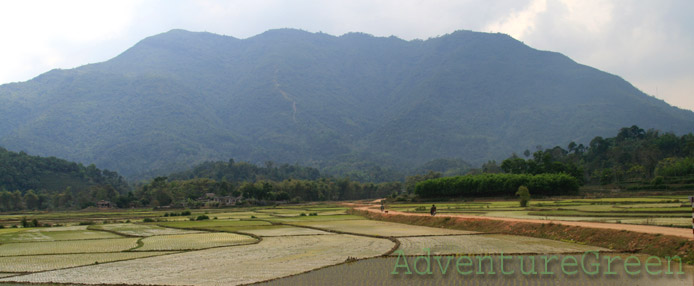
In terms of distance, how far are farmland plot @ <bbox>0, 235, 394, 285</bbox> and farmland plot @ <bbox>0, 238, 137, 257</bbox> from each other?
6.36 meters

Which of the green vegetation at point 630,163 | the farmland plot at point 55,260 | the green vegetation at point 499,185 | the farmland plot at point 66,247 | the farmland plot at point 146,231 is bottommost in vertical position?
the farmland plot at point 146,231

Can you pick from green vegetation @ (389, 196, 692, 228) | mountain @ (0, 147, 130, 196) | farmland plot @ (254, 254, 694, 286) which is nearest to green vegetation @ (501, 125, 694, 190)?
green vegetation @ (389, 196, 692, 228)

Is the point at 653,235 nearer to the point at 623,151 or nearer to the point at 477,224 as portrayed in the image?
the point at 477,224

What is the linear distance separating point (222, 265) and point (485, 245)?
1109 centimetres

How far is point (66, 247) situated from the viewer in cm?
2836

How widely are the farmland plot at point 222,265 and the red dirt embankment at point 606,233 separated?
296 inches

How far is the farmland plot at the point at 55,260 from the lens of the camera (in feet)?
67.5


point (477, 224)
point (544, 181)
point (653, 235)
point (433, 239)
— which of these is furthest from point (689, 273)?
point (544, 181)

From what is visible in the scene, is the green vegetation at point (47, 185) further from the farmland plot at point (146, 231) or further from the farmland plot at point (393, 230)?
the farmland plot at point (393, 230)

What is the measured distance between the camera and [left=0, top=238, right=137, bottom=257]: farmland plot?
85.8ft

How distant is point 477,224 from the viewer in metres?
31.8

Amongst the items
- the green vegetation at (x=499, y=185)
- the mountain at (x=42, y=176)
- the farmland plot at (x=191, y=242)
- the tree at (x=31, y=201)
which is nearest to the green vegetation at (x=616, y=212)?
the farmland plot at (x=191, y=242)

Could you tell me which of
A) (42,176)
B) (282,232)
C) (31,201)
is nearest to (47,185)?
(42,176)

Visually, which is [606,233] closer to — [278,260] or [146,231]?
[278,260]
